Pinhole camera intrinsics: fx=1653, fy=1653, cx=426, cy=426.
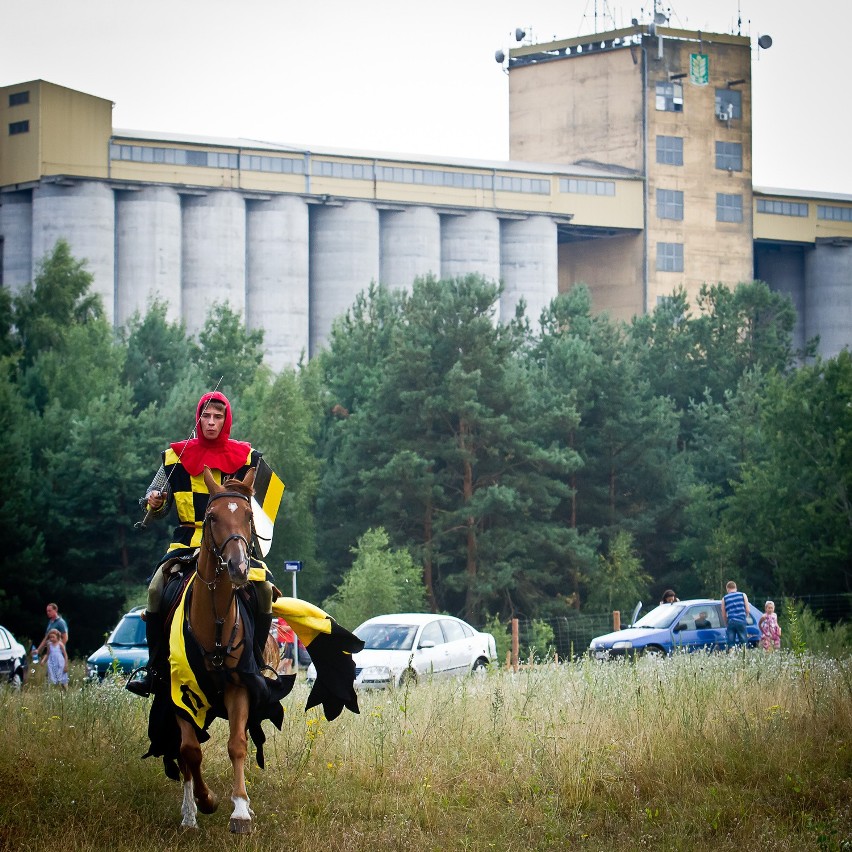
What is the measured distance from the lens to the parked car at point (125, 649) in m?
27.4

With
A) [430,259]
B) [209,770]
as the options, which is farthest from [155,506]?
[430,259]

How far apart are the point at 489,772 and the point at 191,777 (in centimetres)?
231

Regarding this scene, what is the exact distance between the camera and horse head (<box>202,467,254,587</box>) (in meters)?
10.5

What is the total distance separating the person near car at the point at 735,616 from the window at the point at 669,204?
72.2 m

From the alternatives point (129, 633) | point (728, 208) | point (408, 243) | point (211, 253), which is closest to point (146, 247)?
point (211, 253)

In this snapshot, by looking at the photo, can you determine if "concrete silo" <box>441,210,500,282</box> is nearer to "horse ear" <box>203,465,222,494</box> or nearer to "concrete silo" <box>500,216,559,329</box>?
"concrete silo" <box>500,216,559,329</box>

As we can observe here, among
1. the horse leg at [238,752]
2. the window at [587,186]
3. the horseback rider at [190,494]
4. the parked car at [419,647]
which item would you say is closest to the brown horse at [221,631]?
the horse leg at [238,752]

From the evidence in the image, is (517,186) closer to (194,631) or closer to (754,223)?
(754,223)

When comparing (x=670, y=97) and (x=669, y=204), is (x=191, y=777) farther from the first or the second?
(x=670, y=97)

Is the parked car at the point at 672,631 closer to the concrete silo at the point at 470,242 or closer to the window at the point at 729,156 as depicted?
the concrete silo at the point at 470,242

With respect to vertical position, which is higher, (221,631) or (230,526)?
(230,526)

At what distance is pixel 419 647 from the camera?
26531 millimetres

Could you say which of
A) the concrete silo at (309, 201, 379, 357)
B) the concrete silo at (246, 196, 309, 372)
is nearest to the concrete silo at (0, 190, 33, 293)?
the concrete silo at (246, 196, 309, 372)

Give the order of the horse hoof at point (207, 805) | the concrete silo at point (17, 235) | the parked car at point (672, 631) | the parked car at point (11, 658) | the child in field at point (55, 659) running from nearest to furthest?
the horse hoof at point (207, 805)
the child in field at point (55, 659)
the parked car at point (11, 658)
the parked car at point (672, 631)
the concrete silo at point (17, 235)
